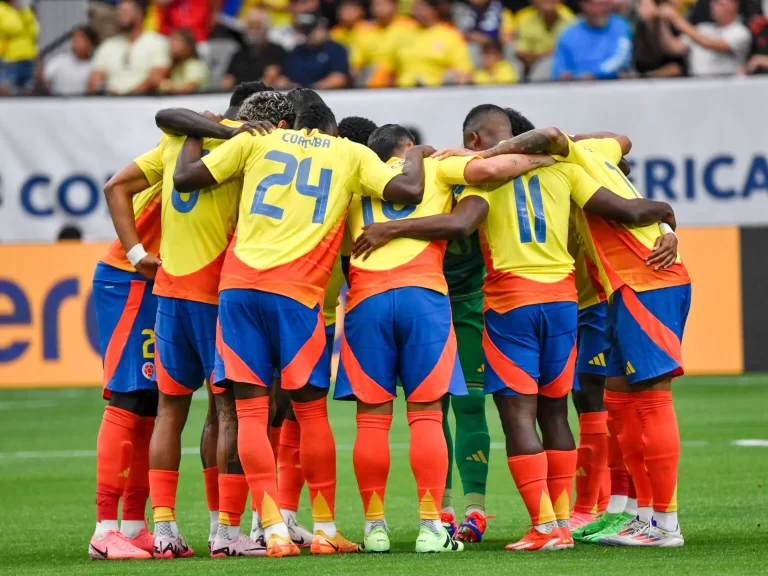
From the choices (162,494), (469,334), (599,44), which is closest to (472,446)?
(469,334)

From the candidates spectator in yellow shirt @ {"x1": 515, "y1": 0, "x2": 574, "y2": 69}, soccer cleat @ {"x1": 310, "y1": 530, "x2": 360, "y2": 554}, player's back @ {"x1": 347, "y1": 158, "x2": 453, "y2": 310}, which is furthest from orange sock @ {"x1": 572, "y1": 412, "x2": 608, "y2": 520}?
spectator in yellow shirt @ {"x1": 515, "y1": 0, "x2": 574, "y2": 69}

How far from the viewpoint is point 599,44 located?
16.5 m

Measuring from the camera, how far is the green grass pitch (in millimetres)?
5965

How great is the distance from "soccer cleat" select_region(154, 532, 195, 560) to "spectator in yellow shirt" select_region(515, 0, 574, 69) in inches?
474

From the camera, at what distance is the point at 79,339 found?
1459cm

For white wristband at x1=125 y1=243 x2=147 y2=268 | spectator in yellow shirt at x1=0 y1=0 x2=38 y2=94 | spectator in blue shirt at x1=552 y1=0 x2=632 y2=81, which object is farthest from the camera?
spectator in yellow shirt at x1=0 y1=0 x2=38 y2=94

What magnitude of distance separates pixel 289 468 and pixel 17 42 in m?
12.4

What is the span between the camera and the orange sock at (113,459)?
22.2 feet

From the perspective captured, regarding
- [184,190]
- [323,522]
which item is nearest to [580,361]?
[323,522]

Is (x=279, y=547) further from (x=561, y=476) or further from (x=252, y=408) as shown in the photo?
(x=561, y=476)

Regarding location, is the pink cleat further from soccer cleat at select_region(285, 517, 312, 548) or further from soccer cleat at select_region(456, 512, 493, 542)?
soccer cleat at select_region(456, 512, 493, 542)

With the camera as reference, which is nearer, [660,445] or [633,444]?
[660,445]

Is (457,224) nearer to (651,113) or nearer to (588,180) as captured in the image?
(588,180)

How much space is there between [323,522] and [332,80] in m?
11.0
